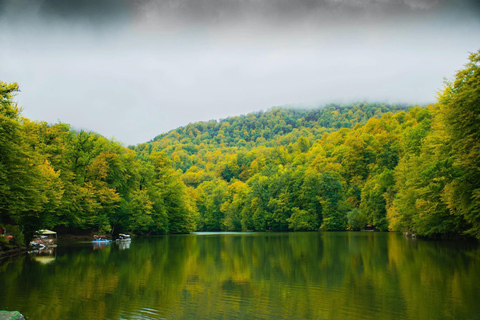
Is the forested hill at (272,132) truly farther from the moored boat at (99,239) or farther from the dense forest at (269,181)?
the moored boat at (99,239)

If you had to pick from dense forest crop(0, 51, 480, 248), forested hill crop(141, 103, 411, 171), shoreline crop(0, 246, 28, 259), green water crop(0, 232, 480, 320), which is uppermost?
forested hill crop(141, 103, 411, 171)

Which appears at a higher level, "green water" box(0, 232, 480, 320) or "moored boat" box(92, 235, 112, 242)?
"green water" box(0, 232, 480, 320)

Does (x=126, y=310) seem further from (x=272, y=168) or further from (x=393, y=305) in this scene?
(x=272, y=168)

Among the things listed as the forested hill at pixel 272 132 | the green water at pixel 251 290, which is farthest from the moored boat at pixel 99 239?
the forested hill at pixel 272 132

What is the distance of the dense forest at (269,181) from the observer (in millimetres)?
28422

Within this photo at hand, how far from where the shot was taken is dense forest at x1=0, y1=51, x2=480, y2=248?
28.4 meters

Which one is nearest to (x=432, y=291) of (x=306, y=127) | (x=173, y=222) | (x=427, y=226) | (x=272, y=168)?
(x=427, y=226)

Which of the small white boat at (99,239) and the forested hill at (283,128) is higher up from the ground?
the forested hill at (283,128)

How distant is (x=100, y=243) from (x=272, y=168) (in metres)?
67.5

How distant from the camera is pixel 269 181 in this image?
9800 centimetres

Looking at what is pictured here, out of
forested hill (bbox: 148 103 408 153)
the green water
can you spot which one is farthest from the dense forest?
forested hill (bbox: 148 103 408 153)

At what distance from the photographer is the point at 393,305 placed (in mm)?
12484

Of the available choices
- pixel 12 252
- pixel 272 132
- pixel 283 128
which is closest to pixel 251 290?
pixel 12 252

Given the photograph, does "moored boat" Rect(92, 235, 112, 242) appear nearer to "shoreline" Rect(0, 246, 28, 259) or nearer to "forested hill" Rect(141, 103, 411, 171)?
"shoreline" Rect(0, 246, 28, 259)
